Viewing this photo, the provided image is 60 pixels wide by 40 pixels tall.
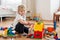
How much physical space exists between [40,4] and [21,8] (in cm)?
191

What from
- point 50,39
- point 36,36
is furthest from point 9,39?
point 50,39

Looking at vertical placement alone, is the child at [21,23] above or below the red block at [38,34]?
above

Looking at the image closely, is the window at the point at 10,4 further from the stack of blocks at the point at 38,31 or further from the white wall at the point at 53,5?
the stack of blocks at the point at 38,31

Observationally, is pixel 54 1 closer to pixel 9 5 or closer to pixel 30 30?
pixel 9 5

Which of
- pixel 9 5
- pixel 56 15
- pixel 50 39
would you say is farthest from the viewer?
pixel 9 5

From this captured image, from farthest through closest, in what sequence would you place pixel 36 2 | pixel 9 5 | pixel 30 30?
pixel 36 2, pixel 9 5, pixel 30 30

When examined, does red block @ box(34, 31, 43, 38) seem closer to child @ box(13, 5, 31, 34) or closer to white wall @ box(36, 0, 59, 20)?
child @ box(13, 5, 31, 34)

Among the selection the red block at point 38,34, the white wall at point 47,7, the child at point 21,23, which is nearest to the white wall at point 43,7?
the white wall at point 47,7

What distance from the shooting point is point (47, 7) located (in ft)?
13.7

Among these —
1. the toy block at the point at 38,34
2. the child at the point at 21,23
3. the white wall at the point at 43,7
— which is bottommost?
the toy block at the point at 38,34

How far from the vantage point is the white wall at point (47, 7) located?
4.14 m

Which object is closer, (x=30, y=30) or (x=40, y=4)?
(x=30, y=30)

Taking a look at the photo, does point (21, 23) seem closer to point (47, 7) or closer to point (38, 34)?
point (38, 34)

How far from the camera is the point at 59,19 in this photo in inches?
164
